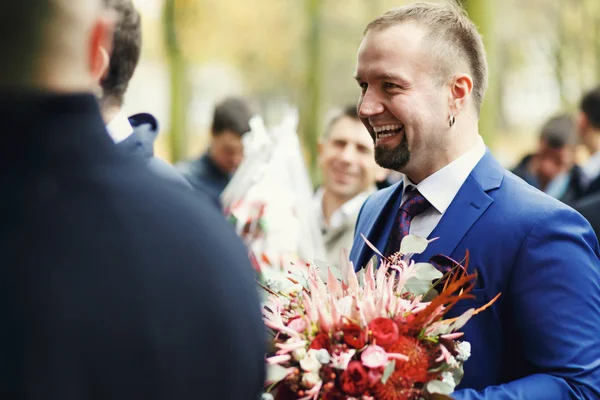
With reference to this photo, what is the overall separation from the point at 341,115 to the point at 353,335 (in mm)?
4128

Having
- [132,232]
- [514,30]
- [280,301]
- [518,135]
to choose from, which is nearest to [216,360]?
[132,232]

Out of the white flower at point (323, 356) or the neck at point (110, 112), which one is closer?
the white flower at point (323, 356)

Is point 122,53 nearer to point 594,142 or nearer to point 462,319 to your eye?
point 462,319

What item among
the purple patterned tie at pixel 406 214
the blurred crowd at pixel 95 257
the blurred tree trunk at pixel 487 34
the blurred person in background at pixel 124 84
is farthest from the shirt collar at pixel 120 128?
the blurred tree trunk at pixel 487 34

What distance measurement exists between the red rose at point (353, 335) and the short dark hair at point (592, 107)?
586 cm

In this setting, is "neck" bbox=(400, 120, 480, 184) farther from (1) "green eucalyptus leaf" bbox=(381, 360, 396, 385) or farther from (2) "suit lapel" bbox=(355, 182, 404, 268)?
(1) "green eucalyptus leaf" bbox=(381, 360, 396, 385)

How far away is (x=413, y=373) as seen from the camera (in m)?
2.37

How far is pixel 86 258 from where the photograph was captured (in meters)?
1.40

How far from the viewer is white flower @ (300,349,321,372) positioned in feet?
7.76

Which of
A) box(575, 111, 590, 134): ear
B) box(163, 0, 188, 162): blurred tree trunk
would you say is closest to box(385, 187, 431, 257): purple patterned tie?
box(575, 111, 590, 134): ear

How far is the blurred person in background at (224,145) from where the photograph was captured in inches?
327

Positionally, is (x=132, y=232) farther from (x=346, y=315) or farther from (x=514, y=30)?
(x=514, y=30)

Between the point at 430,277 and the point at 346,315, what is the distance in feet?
0.97

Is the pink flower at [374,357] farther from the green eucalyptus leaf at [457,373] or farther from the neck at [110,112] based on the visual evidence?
the neck at [110,112]
